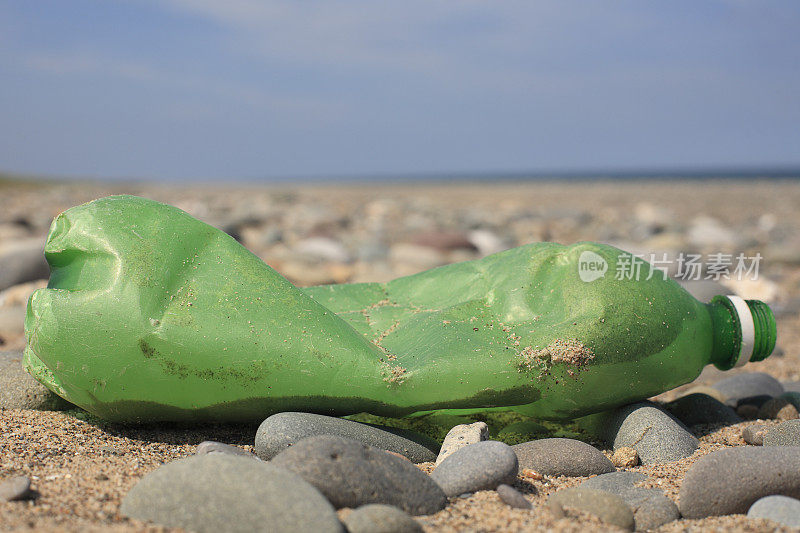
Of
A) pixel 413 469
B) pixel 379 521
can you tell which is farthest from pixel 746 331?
pixel 379 521

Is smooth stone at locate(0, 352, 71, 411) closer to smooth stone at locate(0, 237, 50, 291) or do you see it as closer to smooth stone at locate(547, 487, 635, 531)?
A: smooth stone at locate(547, 487, 635, 531)

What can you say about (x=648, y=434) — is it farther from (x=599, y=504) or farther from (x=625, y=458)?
(x=599, y=504)

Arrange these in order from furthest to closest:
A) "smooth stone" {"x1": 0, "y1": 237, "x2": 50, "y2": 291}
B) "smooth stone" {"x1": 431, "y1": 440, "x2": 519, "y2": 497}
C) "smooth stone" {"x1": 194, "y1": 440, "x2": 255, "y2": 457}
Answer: "smooth stone" {"x1": 0, "y1": 237, "x2": 50, "y2": 291}, "smooth stone" {"x1": 194, "y1": 440, "x2": 255, "y2": 457}, "smooth stone" {"x1": 431, "y1": 440, "x2": 519, "y2": 497}

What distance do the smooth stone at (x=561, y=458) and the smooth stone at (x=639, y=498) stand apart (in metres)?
0.09

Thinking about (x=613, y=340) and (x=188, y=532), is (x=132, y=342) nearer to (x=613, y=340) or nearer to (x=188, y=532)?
(x=188, y=532)

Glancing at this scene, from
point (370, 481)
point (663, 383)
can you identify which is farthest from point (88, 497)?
point (663, 383)

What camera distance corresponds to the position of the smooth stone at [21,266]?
233 inches

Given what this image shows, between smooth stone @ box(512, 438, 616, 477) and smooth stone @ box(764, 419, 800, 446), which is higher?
smooth stone @ box(764, 419, 800, 446)

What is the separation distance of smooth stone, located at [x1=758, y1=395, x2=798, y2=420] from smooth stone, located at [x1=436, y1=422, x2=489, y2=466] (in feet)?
5.22

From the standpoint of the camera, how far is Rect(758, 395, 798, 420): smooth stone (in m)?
3.20

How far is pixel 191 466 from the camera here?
189cm

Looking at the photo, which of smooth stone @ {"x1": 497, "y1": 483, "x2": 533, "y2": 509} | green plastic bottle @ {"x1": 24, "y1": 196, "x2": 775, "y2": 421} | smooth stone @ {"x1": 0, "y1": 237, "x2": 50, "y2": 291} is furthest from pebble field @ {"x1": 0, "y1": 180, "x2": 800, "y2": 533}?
smooth stone @ {"x1": 0, "y1": 237, "x2": 50, "y2": 291}

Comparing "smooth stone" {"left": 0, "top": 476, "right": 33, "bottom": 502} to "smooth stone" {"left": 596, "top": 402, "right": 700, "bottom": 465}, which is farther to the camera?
"smooth stone" {"left": 596, "top": 402, "right": 700, "bottom": 465}

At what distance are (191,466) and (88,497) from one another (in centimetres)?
34
